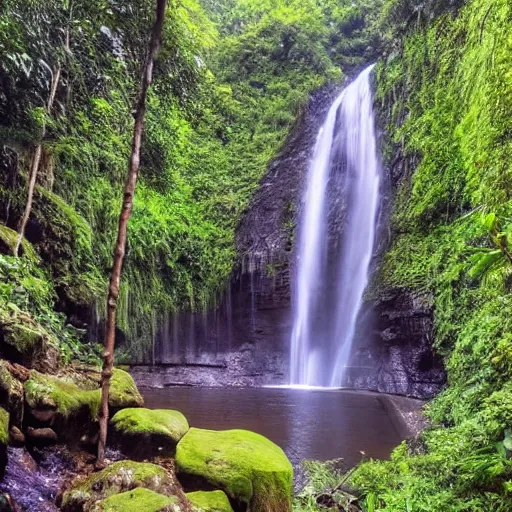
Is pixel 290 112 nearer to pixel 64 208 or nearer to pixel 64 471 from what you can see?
pixel 64 208

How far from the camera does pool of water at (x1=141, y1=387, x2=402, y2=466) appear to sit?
5.38 meters

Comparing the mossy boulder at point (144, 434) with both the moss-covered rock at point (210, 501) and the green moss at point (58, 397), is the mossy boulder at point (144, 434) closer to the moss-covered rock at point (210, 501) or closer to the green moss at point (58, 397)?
the green moss at point (58, 397)

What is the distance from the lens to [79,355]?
22.0 feet

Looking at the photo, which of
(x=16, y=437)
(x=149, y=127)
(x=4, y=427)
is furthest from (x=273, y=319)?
(x=4, y=427)

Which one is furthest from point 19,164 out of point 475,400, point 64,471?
point 475,400

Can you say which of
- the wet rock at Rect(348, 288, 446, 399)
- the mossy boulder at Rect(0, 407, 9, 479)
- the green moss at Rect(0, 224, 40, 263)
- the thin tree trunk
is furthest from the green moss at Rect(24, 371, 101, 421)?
the wet rock at Rect(348, 288, 446, 399)

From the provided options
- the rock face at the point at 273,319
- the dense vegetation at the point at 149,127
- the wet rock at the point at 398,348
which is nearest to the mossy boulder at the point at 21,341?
the dense vegetation at the point at 149,127

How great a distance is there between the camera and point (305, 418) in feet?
22.7

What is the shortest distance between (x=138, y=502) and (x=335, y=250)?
39.1ft

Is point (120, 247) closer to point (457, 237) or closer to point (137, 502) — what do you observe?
point (137, 502)

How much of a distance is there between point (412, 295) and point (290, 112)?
1302 centimetres

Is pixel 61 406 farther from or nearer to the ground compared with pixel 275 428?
farther from the ground

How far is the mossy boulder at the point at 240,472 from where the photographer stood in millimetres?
3480

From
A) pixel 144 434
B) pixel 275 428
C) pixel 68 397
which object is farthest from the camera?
pixel 275 428
